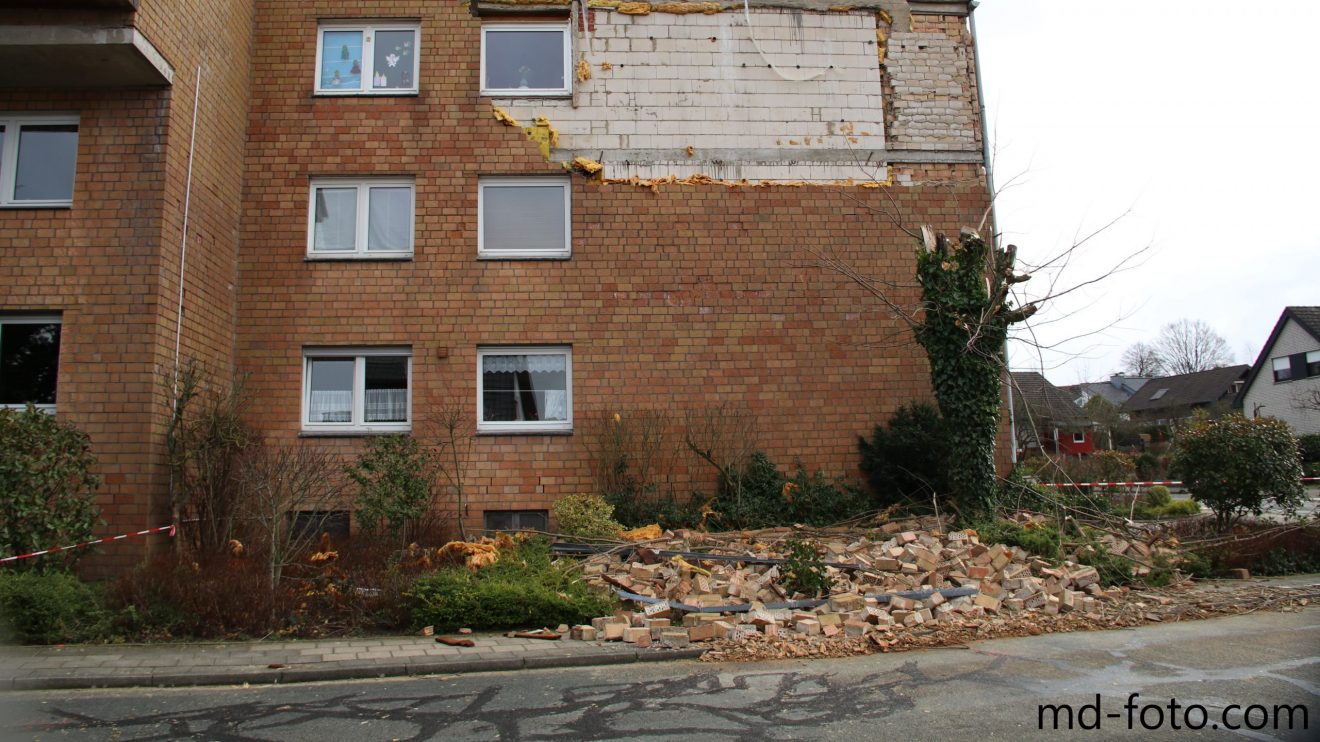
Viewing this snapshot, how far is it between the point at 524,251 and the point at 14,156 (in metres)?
6.65

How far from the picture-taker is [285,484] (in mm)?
9352

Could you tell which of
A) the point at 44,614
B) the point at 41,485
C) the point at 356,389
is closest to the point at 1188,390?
the point at 356,389

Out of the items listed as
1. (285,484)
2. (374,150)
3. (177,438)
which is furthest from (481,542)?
(374,150)

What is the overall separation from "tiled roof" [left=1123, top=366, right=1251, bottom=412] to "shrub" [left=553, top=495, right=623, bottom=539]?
51315 mm

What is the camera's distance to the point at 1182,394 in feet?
186

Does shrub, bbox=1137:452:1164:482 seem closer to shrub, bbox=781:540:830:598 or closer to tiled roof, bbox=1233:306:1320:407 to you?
tiled roof, bbox=1233:306:1320:407

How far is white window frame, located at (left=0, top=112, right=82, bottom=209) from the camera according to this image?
1075cm

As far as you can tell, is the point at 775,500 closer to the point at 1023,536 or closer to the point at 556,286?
the point at 1023,536

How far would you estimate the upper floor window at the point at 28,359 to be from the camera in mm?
10469

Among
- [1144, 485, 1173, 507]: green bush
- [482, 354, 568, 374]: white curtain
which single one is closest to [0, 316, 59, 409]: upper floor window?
[482, 354, 568, 374]: white curtain

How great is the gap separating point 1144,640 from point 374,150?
11.9 m

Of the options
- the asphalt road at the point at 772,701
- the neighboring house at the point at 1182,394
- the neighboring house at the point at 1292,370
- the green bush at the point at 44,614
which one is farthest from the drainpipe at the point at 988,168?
the neighboring house at the point at 1182,394

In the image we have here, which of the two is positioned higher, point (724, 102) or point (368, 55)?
point (368, 55)

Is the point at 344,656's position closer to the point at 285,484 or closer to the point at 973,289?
the point at 285,484
